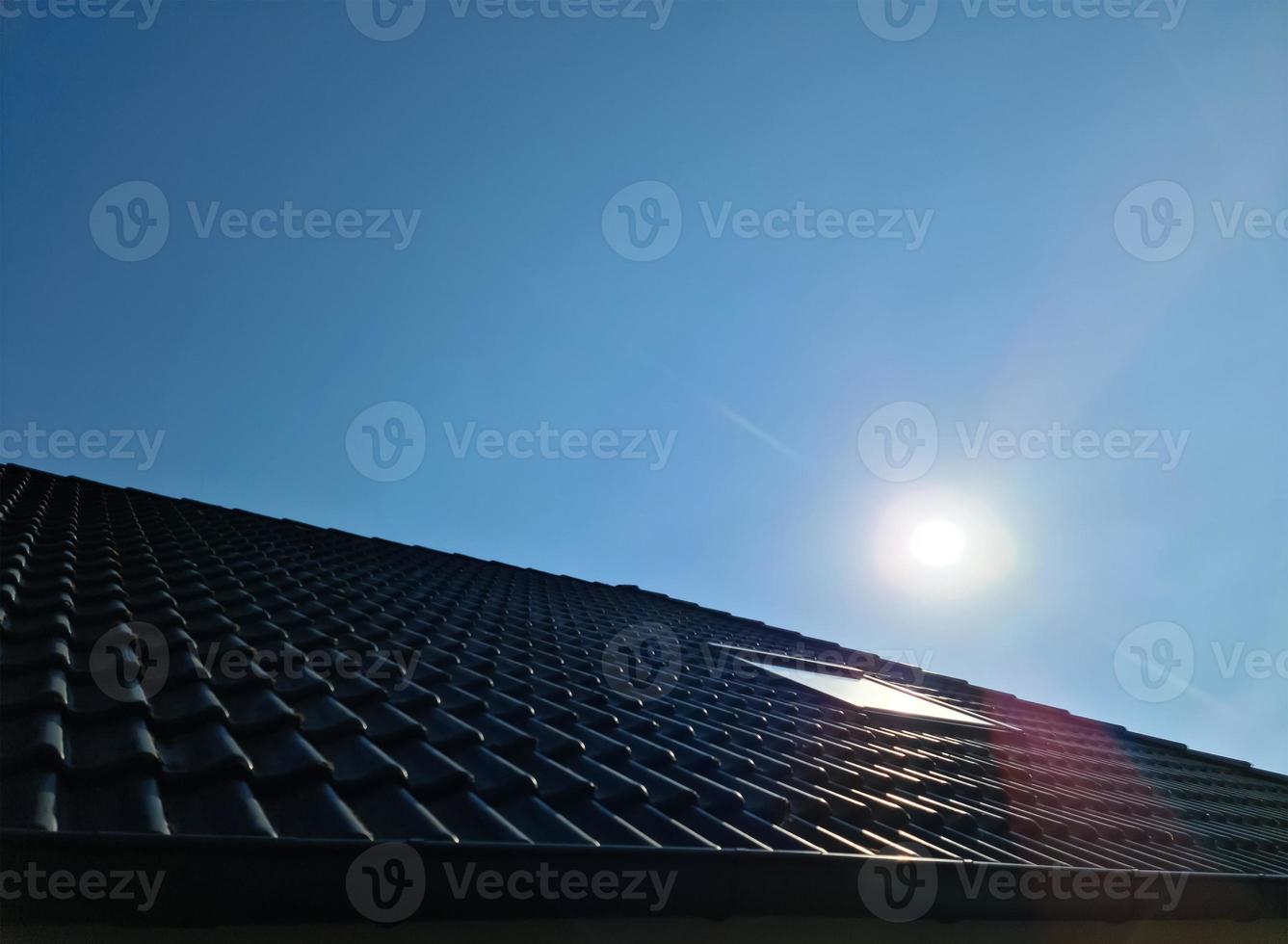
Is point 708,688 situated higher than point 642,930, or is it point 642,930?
point 708,688

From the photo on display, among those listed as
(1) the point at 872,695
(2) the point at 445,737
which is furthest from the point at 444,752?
(1) the point at 872,695

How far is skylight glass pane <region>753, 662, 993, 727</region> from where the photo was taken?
755 cm

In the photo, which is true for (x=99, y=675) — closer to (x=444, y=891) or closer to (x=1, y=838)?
(x=1, y=838)

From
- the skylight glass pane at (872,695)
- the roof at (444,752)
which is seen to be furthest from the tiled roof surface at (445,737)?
the skylight glass pane at (872,695)

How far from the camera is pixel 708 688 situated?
6.25 meters

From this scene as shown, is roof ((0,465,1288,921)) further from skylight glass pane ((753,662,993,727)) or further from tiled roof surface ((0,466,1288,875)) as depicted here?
skylight glass pane ((753,662,993,727))

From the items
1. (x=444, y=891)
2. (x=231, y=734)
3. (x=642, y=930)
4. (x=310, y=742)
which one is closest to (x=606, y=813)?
(x=642, y=930)

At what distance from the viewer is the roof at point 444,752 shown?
2166mm

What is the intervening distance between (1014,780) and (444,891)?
5072mm

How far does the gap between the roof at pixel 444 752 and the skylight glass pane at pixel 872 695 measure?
0.30 metres

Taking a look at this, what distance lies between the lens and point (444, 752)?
3.11 meters

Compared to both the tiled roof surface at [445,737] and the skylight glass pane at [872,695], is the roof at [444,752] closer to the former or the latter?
the tiled roof surface at [445,737]

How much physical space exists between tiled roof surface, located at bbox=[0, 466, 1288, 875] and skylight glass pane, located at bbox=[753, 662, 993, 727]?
1.27 ft

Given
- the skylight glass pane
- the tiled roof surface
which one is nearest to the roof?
the tiled roof surface
